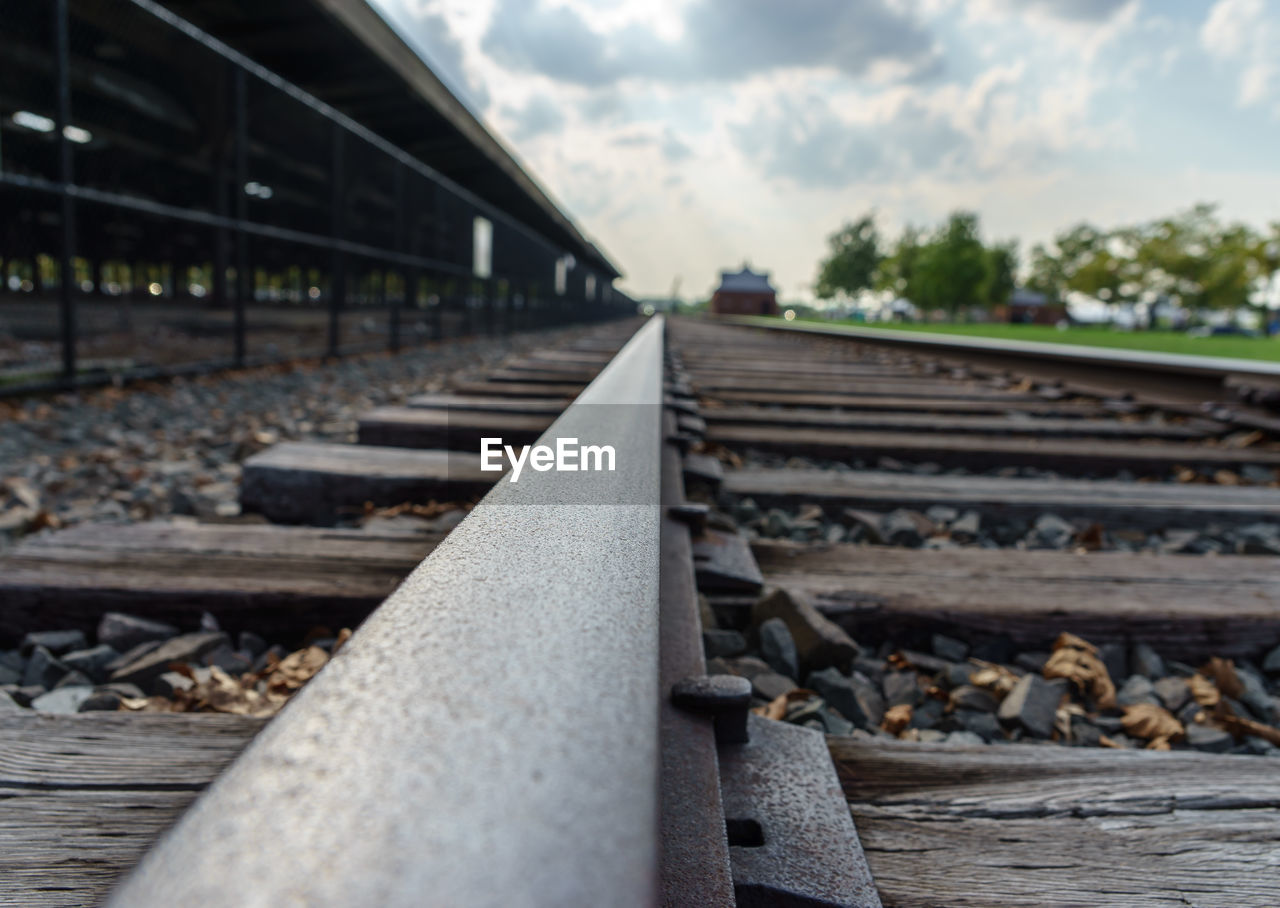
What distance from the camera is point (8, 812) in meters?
0.72

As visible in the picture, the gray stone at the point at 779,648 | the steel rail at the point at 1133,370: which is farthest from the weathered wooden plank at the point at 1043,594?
the steel rail at the point at 1133,370

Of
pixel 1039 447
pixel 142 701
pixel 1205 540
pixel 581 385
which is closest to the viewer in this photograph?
pixel 142 701

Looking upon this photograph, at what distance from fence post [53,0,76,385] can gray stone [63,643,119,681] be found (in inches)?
141

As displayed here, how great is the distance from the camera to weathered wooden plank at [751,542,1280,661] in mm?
1258

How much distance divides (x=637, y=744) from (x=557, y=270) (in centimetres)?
1944

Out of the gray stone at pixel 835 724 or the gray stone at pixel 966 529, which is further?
the gray stone at pixel 966 529

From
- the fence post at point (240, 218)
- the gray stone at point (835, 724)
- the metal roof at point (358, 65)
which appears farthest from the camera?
the metal roof at point (358, 65)

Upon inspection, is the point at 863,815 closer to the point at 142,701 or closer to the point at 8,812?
the point at 8,812

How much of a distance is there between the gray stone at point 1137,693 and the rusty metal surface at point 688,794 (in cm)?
63

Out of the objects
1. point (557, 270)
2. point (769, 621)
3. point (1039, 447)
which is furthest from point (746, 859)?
point (557, 270)

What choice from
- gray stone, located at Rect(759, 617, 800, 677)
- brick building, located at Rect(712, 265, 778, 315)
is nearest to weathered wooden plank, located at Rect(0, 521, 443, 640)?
gray stone, located at Rect(759, 617, 800, 677)

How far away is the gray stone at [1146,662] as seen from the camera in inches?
47.5

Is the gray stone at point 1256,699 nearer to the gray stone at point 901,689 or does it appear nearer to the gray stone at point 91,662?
the gray stone at point 901,689

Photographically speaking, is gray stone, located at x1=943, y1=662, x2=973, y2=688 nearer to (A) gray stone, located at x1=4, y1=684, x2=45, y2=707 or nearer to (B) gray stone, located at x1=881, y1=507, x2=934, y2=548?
(B) gray stone, located at x1=881, y1=507, x2=934, y2=548
